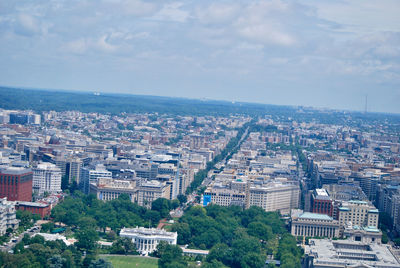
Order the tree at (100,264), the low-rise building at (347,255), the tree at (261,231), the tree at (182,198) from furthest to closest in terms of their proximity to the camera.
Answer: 1. the tree at (182,198)
2. the tree at (261,231)
3. the low-rise building at (347,255)
4. the tree at (100,264)

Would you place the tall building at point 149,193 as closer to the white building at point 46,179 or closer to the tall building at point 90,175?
the tall building at point 90,175

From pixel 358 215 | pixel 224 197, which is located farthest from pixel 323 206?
pixel 224 197

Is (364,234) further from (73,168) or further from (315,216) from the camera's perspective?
(73,168)

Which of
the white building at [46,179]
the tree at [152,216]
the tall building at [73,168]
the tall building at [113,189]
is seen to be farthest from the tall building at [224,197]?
the tall building at [73,168]

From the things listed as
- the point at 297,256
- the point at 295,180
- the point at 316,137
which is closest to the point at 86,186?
the point at 295,180

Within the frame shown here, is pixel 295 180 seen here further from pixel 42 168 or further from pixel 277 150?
pixel 277 150

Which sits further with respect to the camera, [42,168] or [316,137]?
[316,137]

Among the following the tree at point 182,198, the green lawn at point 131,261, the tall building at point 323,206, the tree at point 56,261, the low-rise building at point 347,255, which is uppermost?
the tall building at point 323,206
